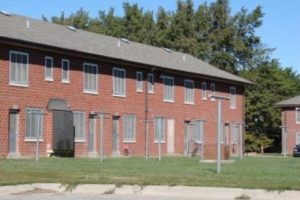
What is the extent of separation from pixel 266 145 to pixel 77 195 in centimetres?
7435

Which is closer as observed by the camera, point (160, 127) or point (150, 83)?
point (150, 83)

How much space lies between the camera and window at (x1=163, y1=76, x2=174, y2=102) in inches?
2025

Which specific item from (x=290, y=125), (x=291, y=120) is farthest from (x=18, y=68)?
(x=291, y=120)

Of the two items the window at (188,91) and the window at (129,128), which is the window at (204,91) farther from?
the window at (129,128)

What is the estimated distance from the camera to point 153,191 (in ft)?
60.2

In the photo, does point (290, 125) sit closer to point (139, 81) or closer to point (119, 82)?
point (139, 81)

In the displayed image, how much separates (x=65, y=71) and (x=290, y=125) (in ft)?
152

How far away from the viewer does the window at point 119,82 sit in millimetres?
46219

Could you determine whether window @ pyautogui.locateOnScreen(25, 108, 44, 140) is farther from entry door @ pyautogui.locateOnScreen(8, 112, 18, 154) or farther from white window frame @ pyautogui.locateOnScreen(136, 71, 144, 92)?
white window frame @ pyautogui.locateOnScreen(136, 71, 144, 92)

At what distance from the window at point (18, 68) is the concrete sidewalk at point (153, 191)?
19530 mm

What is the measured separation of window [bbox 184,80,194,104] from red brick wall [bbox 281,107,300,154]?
2993cm

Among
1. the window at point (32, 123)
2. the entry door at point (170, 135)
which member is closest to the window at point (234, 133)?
the entry door at point (170, 135)

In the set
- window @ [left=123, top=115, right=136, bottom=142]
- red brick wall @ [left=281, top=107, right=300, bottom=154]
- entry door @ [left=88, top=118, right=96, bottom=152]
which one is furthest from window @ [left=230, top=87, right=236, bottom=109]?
red brick wall @ [left=281, top=107, right=300, bottom=154]

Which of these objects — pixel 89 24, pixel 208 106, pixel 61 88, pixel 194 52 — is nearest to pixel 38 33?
→ pixel 61 88
